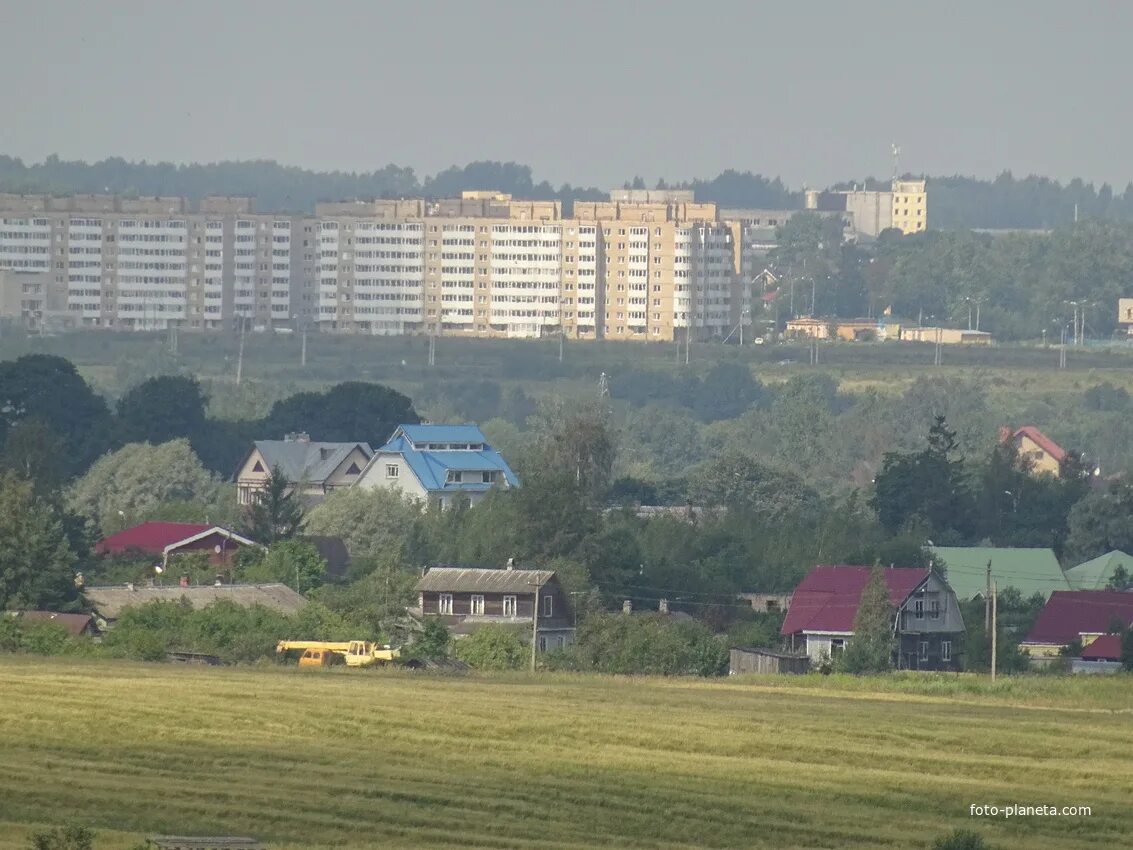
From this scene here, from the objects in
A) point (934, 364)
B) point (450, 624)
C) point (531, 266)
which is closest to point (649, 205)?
point (531, 266)

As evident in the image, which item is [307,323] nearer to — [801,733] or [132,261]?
[132,261]

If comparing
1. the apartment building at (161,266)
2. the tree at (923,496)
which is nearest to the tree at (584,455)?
the tree at (923,496)

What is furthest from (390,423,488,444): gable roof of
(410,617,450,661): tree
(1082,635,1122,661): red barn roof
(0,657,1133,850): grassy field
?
(0,657,1133,850): grassy field

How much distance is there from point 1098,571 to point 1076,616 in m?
10.9

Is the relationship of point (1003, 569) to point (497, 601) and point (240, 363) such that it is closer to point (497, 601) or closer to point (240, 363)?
point (497, 601)

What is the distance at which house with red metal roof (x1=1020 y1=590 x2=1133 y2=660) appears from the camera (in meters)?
64.9

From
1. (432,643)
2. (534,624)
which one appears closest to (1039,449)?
(534,624)

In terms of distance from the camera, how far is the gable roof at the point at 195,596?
58.1 metres

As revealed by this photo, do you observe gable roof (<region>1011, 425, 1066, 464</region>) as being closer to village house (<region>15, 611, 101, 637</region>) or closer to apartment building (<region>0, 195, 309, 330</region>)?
village house (<region>15, 611, 101, 637</region>)

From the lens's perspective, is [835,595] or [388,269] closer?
[835,595]

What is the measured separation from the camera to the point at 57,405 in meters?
103

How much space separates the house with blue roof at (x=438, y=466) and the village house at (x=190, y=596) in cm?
2727

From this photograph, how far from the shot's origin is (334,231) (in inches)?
7825

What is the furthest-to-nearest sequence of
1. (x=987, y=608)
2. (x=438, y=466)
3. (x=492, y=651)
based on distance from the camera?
(x=438, y=466), (x=987, y=608), (x=492, y=651)
